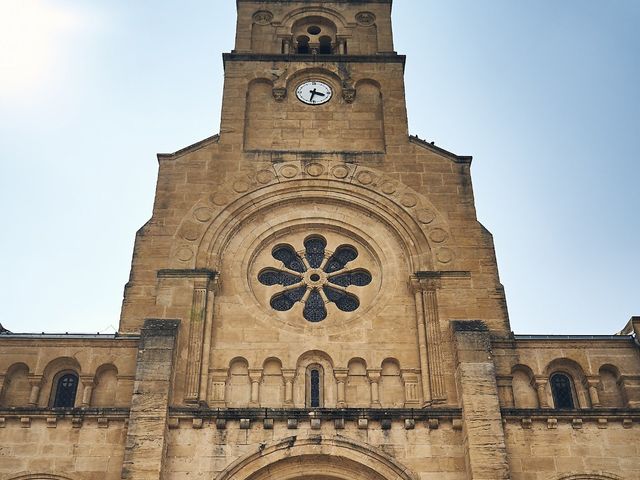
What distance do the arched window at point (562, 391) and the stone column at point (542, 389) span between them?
400 mm

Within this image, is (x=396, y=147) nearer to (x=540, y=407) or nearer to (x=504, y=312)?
(x=504, y=312)

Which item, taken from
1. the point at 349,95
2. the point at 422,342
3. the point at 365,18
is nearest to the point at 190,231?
the point at 422,342

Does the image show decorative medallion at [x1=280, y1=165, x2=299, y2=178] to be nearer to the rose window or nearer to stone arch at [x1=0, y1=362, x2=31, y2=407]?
the rose window

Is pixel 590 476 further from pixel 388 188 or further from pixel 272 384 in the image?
pixel 388 188

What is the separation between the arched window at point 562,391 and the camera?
18.8 metres

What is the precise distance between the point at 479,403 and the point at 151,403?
7.35 metres

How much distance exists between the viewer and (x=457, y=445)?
58.0 feet

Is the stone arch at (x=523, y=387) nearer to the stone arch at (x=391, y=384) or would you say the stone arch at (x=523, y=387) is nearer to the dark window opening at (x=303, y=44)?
the stone arch at (x=391, y=384)

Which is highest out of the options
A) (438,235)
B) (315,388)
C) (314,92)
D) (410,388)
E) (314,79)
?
(314,79)

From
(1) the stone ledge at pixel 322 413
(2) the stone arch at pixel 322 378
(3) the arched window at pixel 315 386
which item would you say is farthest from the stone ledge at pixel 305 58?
(1) the stone ledge at pixel 322 413

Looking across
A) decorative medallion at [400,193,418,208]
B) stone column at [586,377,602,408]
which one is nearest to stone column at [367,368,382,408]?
stone column at [586,377,602,408]

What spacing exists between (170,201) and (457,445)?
10331mm

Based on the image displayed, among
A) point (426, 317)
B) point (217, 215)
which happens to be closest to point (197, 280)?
point (217, 215)

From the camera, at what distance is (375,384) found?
19.1 m
